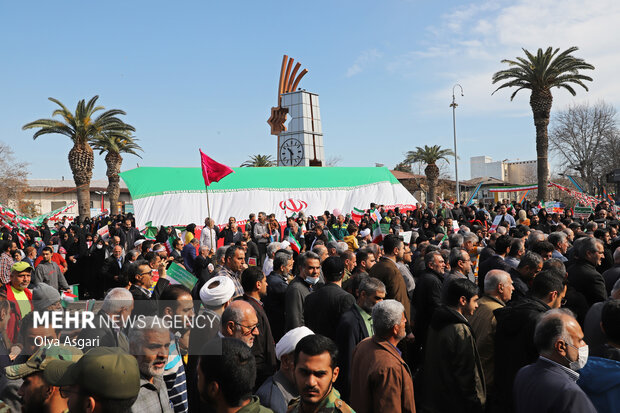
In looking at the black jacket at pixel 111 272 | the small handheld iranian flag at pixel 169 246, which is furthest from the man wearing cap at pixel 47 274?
the small handheld iranian flag at pixel 169 246

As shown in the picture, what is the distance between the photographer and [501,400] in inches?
183

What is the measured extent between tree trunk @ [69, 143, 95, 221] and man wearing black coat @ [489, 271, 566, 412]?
94.6 feet

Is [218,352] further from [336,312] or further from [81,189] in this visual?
[81,189]

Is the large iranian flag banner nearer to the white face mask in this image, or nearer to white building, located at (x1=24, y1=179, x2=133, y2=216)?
the white face mask

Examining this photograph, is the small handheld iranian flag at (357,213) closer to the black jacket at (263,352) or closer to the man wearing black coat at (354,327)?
the man wearing black coat at (354,327)

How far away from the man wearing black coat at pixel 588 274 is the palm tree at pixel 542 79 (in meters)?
23.6

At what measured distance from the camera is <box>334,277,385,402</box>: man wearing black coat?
15.0ft

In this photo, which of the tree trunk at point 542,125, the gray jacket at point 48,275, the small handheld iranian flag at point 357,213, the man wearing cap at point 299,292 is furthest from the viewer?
the tree trunk at point 542,125

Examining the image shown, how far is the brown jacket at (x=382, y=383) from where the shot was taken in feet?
11.7

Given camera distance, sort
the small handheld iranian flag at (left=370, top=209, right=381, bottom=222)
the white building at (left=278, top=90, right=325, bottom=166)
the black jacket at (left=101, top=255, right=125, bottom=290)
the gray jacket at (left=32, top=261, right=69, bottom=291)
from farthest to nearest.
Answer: the white building at (left=278, top=90, right=325, bottom=166), the small handheld iranian flag at (left=370, top=209, right=381, bottom=222), the black jacket at (left=101, top=255, right=125, bottom=290), the gray jacket at (left=32, top=261, right=69, bottom=291)

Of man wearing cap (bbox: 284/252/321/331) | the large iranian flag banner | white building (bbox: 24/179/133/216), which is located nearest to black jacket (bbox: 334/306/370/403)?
man wearing cap (bbox: 284/252/321/331)

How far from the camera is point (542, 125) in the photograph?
2830cm

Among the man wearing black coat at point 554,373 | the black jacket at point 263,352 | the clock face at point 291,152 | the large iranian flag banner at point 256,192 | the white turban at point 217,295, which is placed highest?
the clock face at point 291,152

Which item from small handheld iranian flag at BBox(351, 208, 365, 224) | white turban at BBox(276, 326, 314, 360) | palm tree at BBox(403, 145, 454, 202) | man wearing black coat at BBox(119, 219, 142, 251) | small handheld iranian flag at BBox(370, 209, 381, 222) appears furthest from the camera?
palm tree at BBox(403, 145, 454, 202)
